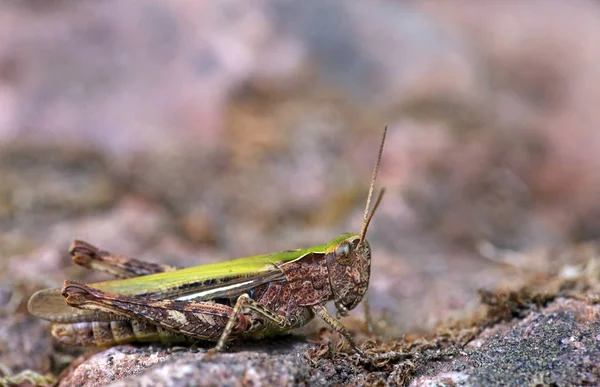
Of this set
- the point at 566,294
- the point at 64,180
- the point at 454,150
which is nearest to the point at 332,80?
the point at 454,150

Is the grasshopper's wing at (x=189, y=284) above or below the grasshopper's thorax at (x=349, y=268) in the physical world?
above

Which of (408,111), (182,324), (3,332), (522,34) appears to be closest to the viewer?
(182,324)

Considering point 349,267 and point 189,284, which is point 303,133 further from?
point 189,284

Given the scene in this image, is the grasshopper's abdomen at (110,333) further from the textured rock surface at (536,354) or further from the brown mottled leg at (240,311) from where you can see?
the textured rock surface at (536,354)

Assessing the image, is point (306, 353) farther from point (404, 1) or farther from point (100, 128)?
point (404, 1)

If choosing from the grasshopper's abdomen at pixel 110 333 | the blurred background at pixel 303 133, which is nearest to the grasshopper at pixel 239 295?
the grasshopper's abdomen at pixel 110 333

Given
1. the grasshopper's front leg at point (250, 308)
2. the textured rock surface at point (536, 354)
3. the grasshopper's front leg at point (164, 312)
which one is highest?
the grasshopper's front leg at point (164, 312)
